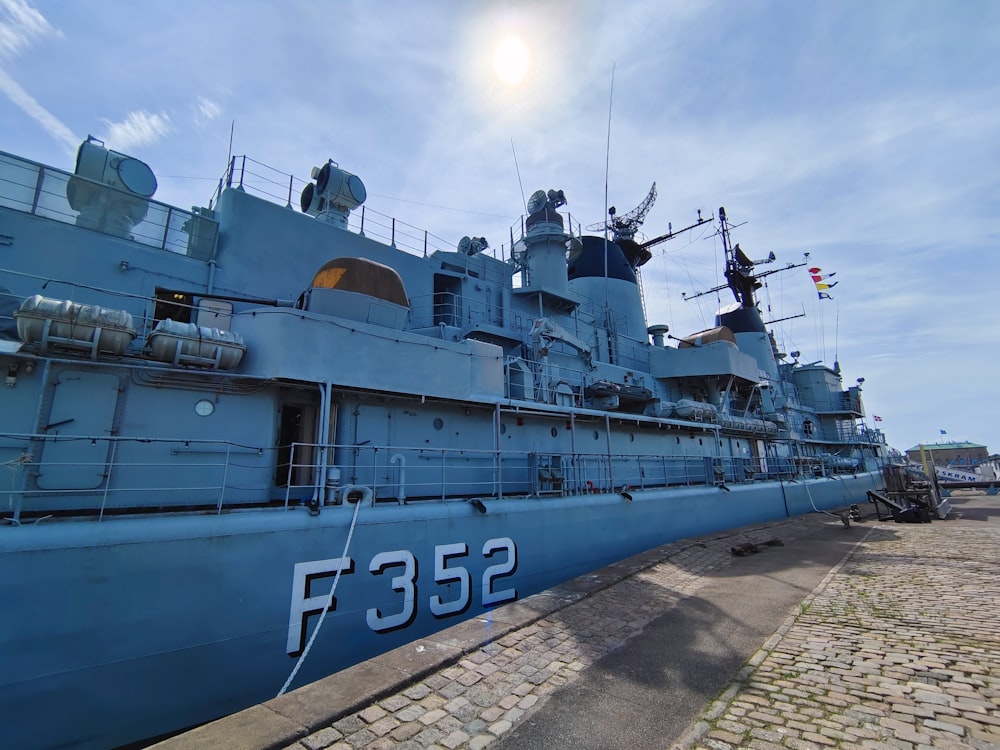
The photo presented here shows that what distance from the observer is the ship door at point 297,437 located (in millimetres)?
7297

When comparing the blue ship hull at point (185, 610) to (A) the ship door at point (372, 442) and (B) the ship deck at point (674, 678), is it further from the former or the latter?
(B) the ship deck at point (674, 678)

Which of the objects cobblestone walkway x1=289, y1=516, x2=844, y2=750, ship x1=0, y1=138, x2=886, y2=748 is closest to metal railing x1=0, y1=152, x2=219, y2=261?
ship x1=0, y1=138, x2=886, y2=748

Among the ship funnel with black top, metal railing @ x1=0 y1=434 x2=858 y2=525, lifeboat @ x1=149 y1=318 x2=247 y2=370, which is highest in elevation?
the ship funnel with black top

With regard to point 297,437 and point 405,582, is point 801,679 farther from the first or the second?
point 297,437

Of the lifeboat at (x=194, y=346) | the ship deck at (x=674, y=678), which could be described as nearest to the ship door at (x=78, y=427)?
the lifeboat at (x=194, y=346)

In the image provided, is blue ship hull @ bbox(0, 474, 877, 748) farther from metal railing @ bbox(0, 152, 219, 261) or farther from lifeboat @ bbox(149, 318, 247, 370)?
metal railing @ bbox(0, 152, 219, 261)

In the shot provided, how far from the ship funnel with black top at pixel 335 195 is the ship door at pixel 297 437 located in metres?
4.66

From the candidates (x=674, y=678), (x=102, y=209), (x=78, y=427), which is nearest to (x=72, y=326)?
(x=78, y=427)

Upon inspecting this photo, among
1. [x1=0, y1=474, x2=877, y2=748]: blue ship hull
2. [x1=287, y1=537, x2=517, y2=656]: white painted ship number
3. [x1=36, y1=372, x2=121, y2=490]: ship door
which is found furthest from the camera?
[x1=36, y1=372, x2=121, y2=490]: ship door

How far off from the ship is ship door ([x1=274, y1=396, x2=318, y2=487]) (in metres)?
0.04

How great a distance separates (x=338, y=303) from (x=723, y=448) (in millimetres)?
15140

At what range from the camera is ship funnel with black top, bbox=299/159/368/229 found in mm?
10469

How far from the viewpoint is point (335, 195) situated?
34.4ft

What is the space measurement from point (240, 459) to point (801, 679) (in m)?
6.93
